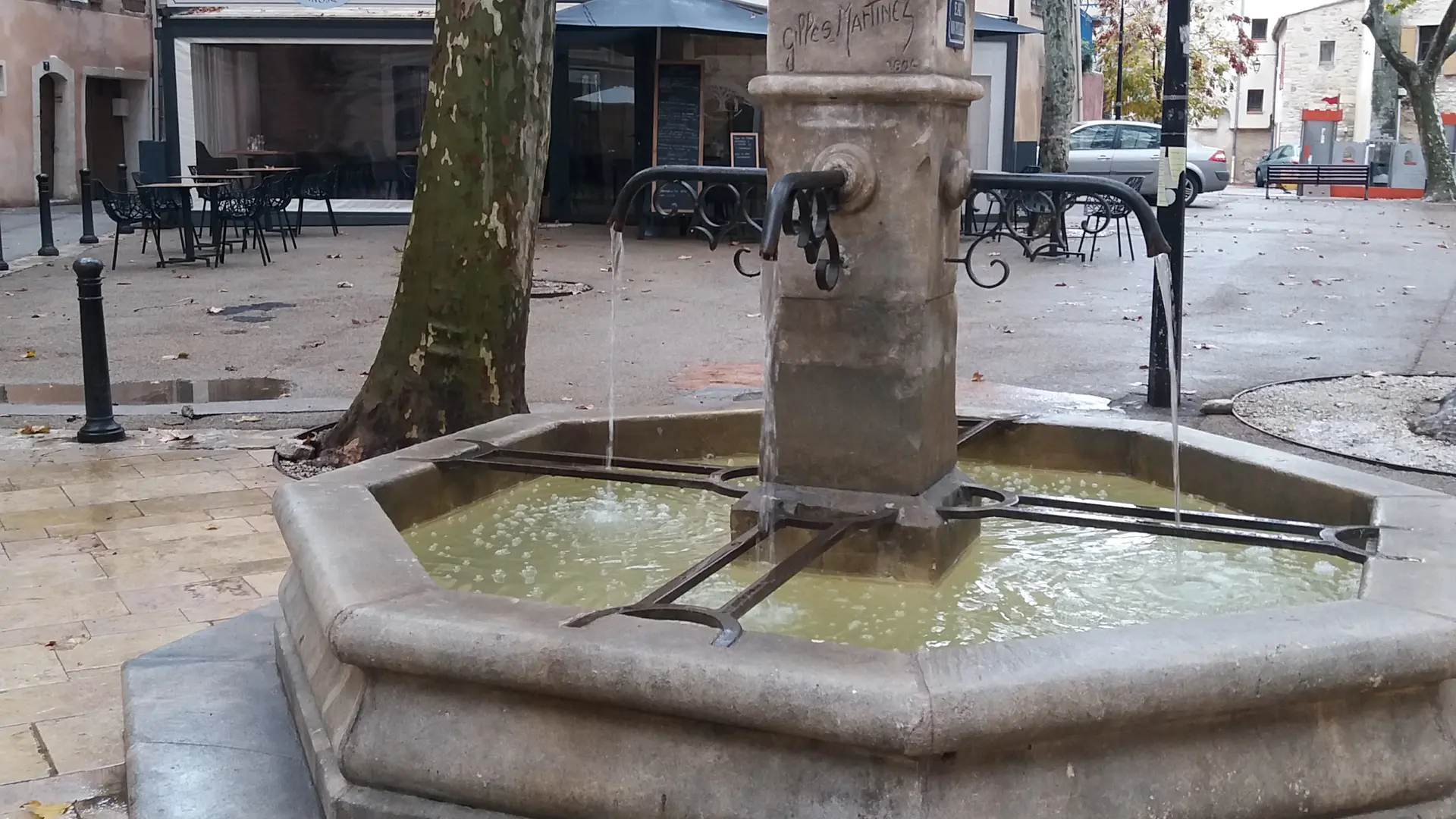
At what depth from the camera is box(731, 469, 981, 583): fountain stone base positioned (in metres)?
3.71

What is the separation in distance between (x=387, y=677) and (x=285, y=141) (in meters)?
20.2

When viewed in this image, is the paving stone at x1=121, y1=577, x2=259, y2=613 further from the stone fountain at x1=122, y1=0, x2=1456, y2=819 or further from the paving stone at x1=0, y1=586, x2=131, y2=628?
the stone fountain at x1=122, y1=0, x2=1456, y2=819

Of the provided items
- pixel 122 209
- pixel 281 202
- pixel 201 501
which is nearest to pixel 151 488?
pixel 201 501

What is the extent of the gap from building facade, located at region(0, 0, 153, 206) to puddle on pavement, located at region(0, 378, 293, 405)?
59.7 feet

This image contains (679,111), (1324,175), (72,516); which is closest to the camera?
(72,516)

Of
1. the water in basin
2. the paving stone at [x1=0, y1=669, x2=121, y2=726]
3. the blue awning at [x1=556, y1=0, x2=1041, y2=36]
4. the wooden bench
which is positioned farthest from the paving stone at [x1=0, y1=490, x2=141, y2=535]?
the wooden bench

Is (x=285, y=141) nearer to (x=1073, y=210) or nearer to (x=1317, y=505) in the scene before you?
(x=1073, y=210)

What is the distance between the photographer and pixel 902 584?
3.73 metres

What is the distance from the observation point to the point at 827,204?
11.6 feet

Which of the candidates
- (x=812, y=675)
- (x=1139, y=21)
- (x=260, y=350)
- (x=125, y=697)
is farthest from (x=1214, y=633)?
(x=1139, y=21)

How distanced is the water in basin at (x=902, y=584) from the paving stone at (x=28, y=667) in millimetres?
1100

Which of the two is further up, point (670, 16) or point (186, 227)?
point (670, 16)

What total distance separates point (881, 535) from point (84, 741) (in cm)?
209

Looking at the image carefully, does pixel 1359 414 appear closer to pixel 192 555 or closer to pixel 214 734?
pixel 192 555
